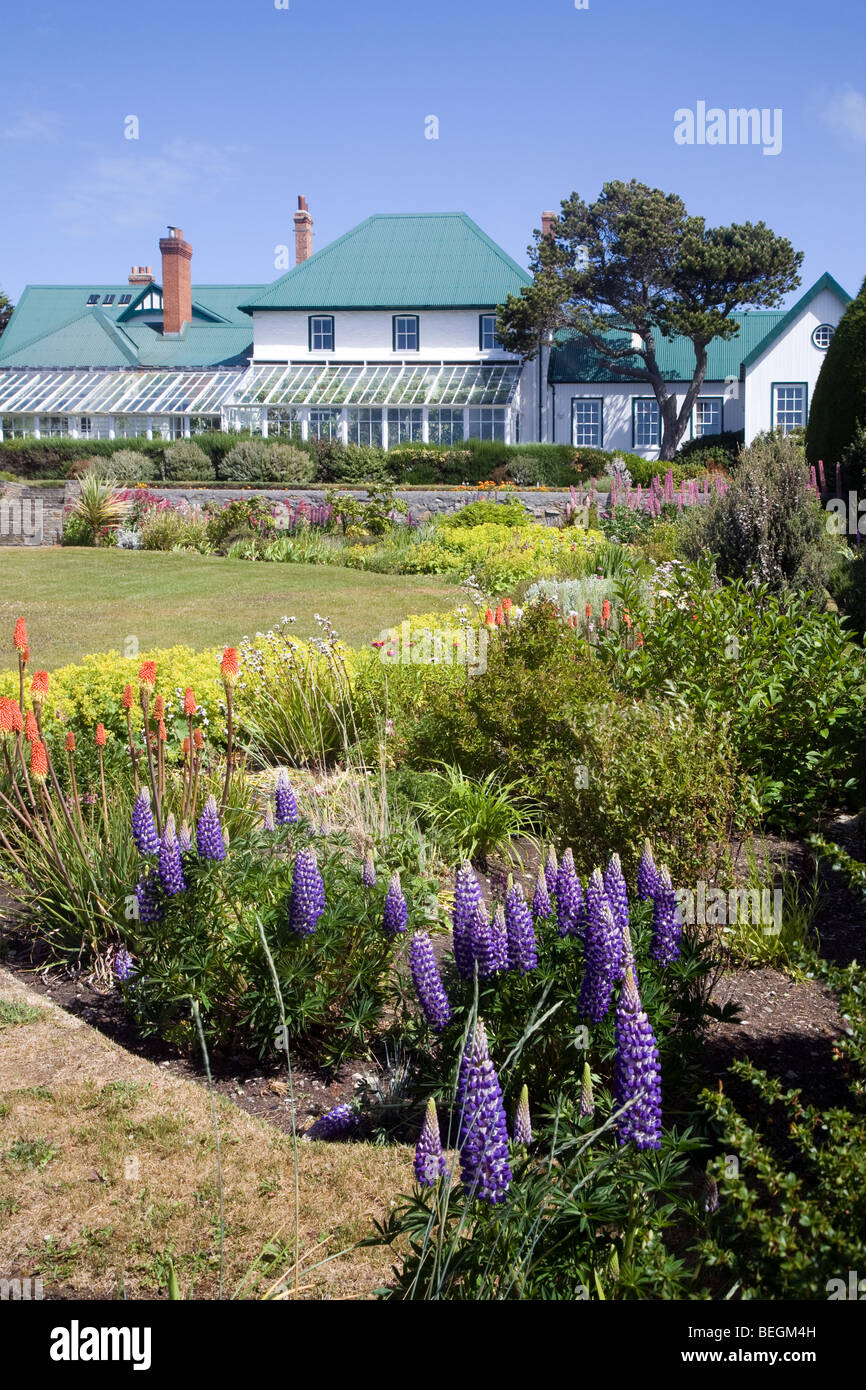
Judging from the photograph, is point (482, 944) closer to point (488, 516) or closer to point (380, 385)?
point (488, 516)

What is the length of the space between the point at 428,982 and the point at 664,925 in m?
0.70

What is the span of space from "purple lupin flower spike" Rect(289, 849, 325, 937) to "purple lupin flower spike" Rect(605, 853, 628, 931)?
91 cm

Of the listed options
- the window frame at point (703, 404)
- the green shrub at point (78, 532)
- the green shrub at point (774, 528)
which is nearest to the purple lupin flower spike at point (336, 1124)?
the green shrub at point (774, 528)

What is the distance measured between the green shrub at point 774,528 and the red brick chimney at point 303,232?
130ft

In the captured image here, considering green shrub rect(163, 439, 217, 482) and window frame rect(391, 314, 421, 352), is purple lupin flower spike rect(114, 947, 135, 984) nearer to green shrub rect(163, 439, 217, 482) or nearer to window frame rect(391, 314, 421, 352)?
green shrub rect(163, 439, 217, 482)

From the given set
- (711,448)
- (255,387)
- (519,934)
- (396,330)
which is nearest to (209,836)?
(519,934)

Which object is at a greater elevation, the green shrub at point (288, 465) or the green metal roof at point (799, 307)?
the green metal roof at point (799, 307)

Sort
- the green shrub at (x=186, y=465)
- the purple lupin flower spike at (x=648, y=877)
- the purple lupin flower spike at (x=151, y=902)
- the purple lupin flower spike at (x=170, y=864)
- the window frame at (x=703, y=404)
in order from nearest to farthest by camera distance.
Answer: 1. the purple lupin flower spike at (x=648, y=877)
2. the purple lupin flower spike at (x=170, y=864)
3. the purple lupin flower spike at (x=151, y=902)
4. the green shrub at (x=186, y=465)
5. the window frame at (x=703, y=404)

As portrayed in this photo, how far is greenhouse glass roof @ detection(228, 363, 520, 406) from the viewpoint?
37.7 m

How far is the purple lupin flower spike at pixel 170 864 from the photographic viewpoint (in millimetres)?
3789

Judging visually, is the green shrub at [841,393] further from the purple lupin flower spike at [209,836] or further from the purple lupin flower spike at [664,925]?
the purple lupin flower spike at [209,836]

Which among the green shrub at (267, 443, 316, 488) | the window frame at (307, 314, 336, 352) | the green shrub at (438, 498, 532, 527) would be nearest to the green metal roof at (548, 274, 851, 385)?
the window frame at (307, 314, 336, 352)

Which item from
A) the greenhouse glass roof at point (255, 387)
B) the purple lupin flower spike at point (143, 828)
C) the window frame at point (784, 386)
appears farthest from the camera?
the greenhouse glass roof at point (255, 387)
